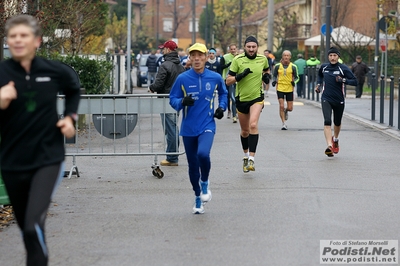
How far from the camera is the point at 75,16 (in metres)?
23.5

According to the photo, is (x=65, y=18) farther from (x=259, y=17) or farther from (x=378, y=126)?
(x=259, y=17)

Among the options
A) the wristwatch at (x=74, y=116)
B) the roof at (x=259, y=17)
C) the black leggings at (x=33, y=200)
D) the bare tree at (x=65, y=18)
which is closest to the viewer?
the black leggings at (x=33, y=200)

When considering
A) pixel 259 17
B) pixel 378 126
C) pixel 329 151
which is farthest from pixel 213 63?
pixel 259 17

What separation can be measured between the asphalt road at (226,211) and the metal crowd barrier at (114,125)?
347 millimetres

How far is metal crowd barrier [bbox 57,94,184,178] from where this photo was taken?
41.8ft

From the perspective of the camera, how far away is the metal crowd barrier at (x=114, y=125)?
41.8 ft

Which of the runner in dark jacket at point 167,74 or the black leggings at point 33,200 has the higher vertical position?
the runner in dark jacket at point 167,74

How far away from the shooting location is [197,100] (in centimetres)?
966

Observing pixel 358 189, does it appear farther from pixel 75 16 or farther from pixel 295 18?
pixel 295 18

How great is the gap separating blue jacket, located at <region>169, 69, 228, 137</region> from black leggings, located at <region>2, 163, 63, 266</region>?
12.3ft

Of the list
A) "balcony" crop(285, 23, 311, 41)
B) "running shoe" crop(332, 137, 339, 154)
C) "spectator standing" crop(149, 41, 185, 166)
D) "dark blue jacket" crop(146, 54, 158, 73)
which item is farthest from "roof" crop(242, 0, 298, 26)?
"spectator standing" crop(149, 41, 185, 166)

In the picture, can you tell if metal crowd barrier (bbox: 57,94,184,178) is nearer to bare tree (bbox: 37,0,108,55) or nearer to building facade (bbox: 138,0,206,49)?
bare tree (bbox: 37,0,108,55)

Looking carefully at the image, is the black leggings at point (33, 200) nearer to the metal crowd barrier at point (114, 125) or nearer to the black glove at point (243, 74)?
the metal crowd barrier at point (114, 125)

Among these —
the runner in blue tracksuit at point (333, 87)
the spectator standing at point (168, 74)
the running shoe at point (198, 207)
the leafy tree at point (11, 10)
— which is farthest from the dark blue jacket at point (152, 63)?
the running shoe at point (198, 207)
